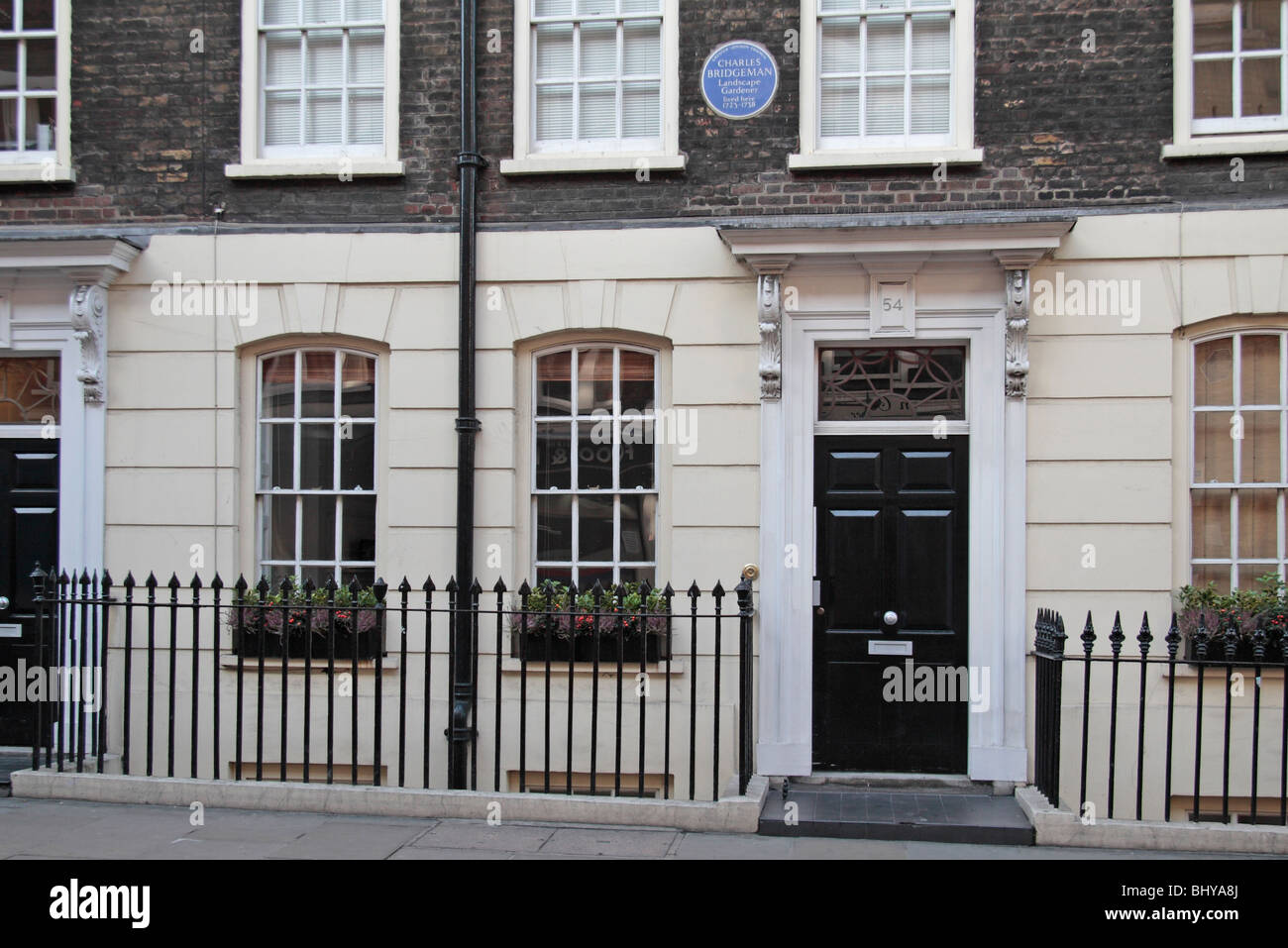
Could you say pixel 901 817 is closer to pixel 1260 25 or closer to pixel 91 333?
pixel 1260 25

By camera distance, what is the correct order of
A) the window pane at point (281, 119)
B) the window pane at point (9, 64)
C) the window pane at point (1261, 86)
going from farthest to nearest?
the window pane at point (9, 64) < the window pane at point (281, 119) < the window pane at point (1261, 86)

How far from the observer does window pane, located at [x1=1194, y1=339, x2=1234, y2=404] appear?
26.0 feet

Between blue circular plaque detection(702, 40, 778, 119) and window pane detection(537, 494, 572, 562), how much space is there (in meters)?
3.02

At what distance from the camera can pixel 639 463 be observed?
27.7ft

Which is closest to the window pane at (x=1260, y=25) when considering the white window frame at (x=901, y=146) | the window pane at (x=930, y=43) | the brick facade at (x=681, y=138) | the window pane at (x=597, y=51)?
the brick facade at (x=681, y=138)

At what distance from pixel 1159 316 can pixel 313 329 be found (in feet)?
19.4

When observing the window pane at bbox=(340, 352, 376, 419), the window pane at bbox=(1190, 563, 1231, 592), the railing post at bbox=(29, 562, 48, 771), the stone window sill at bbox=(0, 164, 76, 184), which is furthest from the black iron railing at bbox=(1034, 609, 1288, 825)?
the stone window sill at bbox=(0, 164, 76, 184)

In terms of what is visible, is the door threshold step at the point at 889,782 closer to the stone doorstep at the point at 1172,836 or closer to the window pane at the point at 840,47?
the stone doorstep at the point at 1172,836

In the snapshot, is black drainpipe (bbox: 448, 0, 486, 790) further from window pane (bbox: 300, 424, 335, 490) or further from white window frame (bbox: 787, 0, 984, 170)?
white window frame (bbox: 787, 0, 984, 170)

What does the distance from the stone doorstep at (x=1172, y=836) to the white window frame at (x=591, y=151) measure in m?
4.99

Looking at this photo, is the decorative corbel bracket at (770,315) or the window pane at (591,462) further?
the window pane at (591,462)

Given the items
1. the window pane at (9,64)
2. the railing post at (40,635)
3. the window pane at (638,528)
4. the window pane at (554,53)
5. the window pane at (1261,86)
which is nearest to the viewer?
the railing post at (40,635)

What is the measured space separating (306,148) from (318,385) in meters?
1.78

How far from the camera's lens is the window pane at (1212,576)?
7910mm
